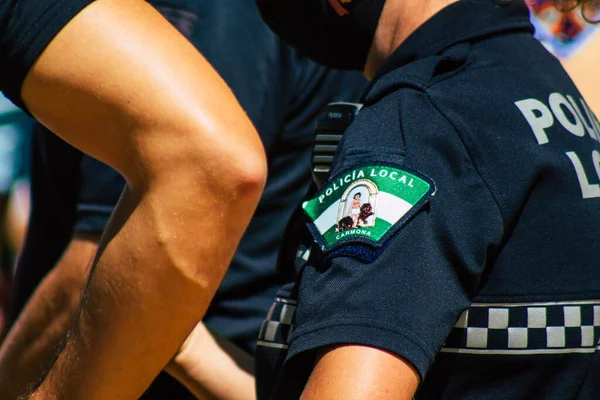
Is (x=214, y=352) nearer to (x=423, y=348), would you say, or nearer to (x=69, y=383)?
(x=69, y=383)

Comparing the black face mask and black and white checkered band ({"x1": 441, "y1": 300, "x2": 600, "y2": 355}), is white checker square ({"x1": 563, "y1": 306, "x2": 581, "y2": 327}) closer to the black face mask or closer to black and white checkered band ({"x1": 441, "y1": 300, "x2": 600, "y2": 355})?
black and white checkered band ({"x1": 441, "y1": 300, "x2": 600, "y2": 355})

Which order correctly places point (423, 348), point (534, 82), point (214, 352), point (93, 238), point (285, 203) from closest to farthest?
point (423, 348), point (534, 82), point (214, 352), point (93, 238), point (285, 203)

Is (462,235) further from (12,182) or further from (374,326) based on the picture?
(12,182)

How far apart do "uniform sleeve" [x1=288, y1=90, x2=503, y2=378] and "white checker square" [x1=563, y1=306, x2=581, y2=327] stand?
0.15 meters

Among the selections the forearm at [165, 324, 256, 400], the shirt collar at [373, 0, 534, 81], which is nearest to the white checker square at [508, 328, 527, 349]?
the shirt collar at [373, 0, 534, 81]

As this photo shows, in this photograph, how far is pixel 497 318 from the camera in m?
1.25

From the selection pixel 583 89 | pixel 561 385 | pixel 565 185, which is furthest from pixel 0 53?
pixel 583 89

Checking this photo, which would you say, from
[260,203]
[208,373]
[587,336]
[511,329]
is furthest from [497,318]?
[260,203]

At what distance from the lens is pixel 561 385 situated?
1.29 metres

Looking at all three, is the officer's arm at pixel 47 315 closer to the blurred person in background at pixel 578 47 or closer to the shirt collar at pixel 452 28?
the shirt collar at pixel 452 28

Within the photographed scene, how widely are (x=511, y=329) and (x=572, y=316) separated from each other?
98 millimetres

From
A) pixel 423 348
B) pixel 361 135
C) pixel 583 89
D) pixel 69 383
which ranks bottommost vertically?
pixel 583 89

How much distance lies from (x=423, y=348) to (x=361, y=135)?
0.31 meters

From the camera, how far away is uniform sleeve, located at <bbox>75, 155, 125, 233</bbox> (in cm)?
197
